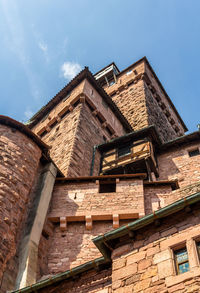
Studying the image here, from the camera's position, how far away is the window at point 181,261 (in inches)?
249

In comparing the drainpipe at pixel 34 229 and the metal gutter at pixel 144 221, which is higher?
the drainpipe at pixel 34 229

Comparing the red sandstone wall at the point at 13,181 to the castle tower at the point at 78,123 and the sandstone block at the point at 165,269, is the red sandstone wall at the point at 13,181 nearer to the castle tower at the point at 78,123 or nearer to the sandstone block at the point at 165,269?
the castle tower at the point at 78,123

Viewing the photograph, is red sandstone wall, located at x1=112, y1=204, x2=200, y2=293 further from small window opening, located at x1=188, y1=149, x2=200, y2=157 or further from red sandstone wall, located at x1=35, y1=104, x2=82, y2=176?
small window opening, located at x1=188, y1=149, x2=200, y2=157

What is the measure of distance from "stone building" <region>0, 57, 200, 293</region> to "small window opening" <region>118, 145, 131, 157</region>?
0.19ft

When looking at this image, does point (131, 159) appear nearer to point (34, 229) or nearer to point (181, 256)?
point (34, 229)

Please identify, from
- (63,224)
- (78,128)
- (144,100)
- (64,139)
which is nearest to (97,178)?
(63,224)

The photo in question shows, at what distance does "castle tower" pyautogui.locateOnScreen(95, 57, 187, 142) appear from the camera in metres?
26.5

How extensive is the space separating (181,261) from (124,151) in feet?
39.5

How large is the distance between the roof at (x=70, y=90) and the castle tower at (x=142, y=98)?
7.07 feet

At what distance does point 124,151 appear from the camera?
60.3 ft

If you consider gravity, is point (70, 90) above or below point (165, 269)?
above

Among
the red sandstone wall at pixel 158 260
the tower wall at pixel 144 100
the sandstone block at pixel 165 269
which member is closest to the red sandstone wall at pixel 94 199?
the red sandstone wall at pixel 158 260

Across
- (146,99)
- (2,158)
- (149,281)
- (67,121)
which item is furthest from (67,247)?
(146,99)

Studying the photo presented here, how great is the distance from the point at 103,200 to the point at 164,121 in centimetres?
1726
